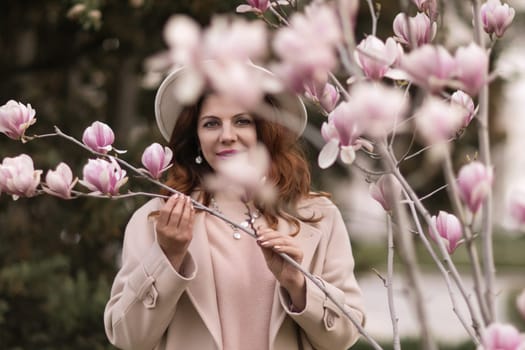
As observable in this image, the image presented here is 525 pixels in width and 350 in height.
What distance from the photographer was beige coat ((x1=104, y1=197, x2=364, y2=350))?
2064 mm

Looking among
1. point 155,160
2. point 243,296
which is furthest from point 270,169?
point 155,160

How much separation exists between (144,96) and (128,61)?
0.70m

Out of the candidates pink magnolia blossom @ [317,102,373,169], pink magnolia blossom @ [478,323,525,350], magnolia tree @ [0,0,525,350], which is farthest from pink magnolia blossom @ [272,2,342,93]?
pink magnolia blossom @ [478,323,525,350]

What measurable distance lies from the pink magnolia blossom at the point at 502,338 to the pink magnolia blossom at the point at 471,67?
0.86 feet

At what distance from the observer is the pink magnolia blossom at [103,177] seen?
153 centimetres

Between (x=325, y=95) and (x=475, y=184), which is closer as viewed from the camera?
(x=475, y=184)

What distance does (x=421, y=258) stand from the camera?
18969 millimetres

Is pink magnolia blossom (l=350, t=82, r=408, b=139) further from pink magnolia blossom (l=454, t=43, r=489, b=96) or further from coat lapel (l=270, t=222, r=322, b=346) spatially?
coat lapel (l=270, t=222, r=322, b=346)

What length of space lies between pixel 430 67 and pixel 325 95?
677mm

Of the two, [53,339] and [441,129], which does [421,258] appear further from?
[441,129]

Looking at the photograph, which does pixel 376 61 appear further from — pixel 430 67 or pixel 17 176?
pixel 17 176

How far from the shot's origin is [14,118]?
1.63m

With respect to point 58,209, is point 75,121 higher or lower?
higher

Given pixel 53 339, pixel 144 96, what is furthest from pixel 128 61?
pixel 53 339
